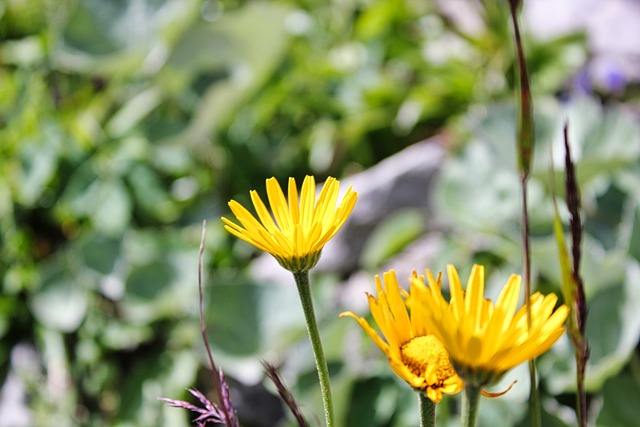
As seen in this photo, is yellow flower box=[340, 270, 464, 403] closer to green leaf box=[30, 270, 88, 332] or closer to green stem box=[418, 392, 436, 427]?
green stem box=[418, 392, 436, 427]

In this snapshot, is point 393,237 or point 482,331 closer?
point 482,331

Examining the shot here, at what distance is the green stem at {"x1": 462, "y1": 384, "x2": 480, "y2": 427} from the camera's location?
45 cm

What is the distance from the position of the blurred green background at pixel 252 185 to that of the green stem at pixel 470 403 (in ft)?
1.86

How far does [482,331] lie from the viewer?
44 cm

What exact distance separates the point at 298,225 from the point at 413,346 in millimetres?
97

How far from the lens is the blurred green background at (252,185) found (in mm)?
1293

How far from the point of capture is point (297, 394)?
1235 millimetres

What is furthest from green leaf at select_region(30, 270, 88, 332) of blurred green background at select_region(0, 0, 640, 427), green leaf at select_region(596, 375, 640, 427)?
green leaf at select_region(596, 375, 640, 427)

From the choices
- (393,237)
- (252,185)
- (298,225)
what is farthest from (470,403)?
(252,185)

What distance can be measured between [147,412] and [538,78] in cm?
125

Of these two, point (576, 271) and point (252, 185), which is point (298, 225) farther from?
point (252, 185)

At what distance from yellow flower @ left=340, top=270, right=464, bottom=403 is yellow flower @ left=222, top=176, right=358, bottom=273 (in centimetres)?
4

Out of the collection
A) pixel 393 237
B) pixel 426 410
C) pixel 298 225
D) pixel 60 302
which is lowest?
pixel 60 302

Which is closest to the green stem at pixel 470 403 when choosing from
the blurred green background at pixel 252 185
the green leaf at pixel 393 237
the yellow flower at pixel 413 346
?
the yellow flower at pixel 413 346
